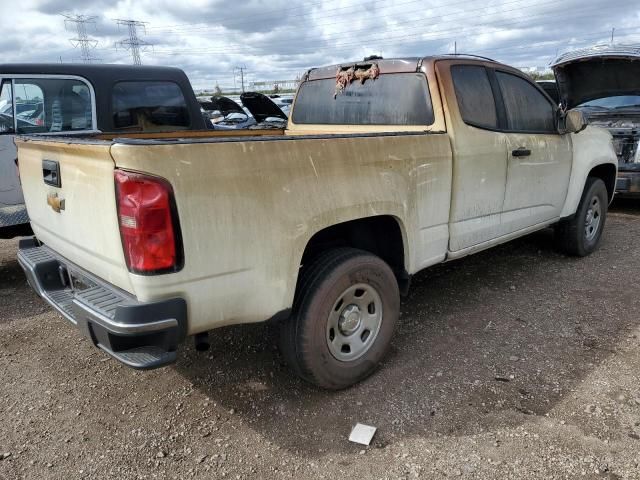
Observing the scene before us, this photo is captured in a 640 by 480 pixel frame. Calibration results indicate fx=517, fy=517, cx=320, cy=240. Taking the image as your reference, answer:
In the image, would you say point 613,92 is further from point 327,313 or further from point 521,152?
point 327,313

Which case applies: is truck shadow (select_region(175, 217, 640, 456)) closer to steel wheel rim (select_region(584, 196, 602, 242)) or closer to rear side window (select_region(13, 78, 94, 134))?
steel wheel rim (select_region(584, 196, 602, 242))

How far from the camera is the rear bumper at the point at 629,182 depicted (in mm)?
6898

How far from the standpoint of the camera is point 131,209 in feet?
7.04

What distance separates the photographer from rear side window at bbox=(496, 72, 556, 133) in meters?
4.11

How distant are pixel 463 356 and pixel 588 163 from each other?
2774mm

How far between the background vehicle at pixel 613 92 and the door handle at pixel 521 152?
369cm

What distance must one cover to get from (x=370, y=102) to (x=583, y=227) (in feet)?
9.25

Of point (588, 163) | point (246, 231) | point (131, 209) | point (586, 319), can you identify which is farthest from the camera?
point (588, 163)

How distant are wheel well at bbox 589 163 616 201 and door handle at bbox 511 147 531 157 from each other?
1842 millimetres

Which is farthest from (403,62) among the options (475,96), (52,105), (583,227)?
(52,105)

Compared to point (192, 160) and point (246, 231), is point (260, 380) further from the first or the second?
point (192, 160)

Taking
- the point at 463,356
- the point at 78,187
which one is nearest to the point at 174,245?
the point at 78,187

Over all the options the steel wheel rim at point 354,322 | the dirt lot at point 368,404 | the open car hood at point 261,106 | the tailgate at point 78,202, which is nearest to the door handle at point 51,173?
the tailgate at point 78,202

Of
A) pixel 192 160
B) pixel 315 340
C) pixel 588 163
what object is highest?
pixel 192 160
